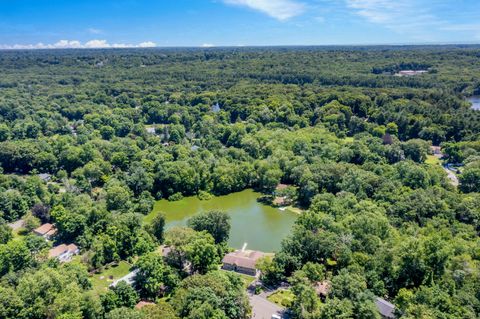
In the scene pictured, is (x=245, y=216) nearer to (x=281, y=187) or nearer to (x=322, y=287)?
(x=281, y=187)

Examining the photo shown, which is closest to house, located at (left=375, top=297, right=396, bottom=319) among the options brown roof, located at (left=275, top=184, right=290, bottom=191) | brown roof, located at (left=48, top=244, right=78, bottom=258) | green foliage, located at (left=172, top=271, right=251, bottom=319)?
green foliage, located at (left=172, top=271, right=251, bottom=319)

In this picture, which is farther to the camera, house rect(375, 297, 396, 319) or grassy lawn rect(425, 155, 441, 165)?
grassy lawn rect(425, 155, 441, 165)

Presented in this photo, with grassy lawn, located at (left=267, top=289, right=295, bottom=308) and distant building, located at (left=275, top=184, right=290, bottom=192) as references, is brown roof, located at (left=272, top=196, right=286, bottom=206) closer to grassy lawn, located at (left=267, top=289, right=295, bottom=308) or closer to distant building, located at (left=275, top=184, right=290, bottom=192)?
distant building, located at (left=275, top=184, right=290, bottom=192)

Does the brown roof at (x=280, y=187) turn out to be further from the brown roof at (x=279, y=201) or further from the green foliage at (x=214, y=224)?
the green foliage at (x=214, y=224)

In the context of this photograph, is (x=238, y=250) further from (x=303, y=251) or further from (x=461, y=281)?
(x=461, y=281)

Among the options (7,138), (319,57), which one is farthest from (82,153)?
(319,57)

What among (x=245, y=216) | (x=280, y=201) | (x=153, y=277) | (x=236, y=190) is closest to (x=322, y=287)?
(x=153, y=277)

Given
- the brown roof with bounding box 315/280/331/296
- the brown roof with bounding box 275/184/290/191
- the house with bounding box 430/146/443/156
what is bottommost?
the brown roof with bounding box 315/280/331/296

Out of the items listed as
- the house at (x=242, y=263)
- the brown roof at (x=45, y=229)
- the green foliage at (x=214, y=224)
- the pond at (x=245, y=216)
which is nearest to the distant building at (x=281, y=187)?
the pond at (x=245, y=216)
